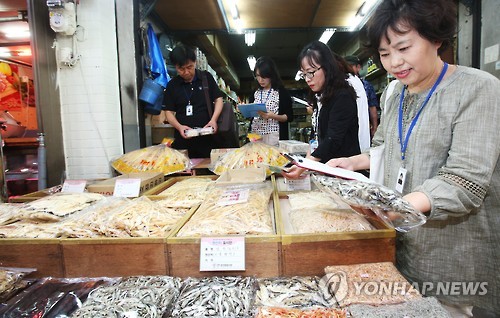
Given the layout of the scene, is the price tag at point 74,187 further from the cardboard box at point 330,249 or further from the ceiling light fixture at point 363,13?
the ceiling light fixture at point 363,13

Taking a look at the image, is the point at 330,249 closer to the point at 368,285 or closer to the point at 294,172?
the point at 368,285

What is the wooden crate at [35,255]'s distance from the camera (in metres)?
1.15

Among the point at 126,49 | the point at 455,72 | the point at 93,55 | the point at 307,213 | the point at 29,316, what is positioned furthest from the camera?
the point at 126,49

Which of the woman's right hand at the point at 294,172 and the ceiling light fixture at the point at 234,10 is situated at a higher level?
the ceiling light fixture at the point at 234,10

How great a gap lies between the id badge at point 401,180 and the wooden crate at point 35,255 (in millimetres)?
1201

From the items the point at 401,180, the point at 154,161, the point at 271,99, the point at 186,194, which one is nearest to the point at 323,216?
the point at 401,180

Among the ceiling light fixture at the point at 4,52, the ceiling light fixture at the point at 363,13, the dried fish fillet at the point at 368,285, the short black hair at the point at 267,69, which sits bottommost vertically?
the dried fish fillet at the point at 368,285

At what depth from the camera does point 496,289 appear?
1.07 metres

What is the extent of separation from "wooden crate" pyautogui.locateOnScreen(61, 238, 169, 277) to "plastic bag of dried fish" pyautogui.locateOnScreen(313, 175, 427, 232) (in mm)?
615

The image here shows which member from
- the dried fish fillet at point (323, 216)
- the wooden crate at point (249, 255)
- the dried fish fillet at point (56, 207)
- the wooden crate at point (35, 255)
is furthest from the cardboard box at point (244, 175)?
the wooden crate at point (35, 255)

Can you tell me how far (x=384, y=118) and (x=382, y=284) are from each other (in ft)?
2.28

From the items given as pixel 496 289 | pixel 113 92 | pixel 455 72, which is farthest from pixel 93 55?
pixel 496 289

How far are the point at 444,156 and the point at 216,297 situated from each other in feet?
2.68

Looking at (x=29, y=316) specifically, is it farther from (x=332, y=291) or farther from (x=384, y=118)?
(x=384, y=118)
